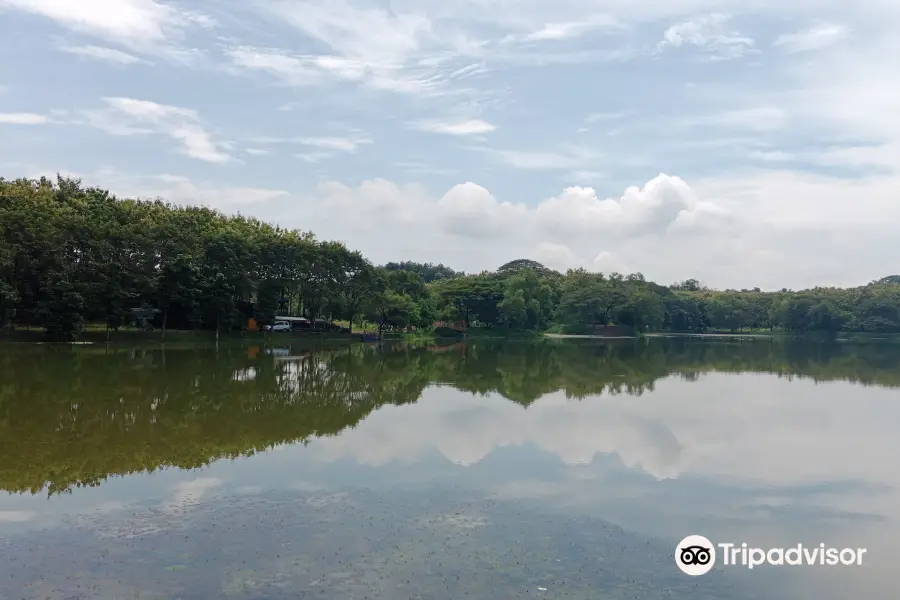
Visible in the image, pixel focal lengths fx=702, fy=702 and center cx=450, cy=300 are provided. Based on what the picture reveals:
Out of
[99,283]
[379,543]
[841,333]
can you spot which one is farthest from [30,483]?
[841,333]

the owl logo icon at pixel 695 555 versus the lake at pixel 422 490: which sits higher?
the lake at pixel 422 490

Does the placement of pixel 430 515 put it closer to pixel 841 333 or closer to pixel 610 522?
→ pixel 610 522

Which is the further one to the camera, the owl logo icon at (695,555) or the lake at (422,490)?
the owl logo icon at (695,555)

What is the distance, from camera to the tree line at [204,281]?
3597 centimetres

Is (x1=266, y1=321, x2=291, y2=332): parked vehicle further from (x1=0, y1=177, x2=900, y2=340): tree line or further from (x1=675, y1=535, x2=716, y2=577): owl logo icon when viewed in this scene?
(x1=675, y1=535, x2=716, y2=577): owl logo icon

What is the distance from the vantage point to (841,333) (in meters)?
89.4

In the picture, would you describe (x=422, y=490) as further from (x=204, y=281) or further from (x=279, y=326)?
(x=279, y=326)
